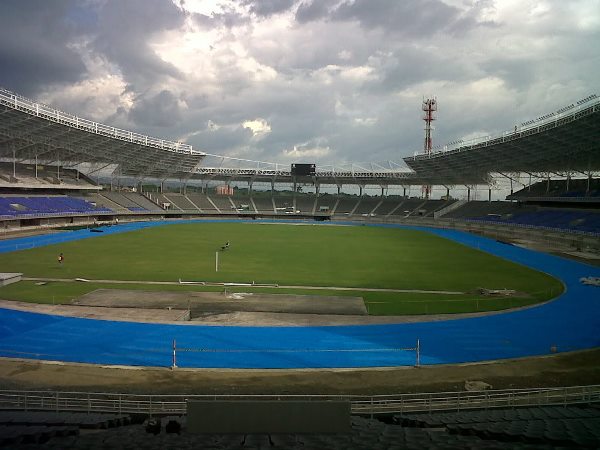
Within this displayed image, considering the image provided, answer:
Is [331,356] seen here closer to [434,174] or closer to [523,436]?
[523,436]

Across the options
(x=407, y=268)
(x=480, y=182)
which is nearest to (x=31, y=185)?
(x=407, y=268)

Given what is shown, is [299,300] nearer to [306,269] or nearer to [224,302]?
[224,302]

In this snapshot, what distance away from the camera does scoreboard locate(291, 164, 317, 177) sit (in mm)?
100125

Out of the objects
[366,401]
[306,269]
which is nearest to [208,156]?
[306,269]

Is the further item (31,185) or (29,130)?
(31,185)

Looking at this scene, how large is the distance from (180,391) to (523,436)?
9059mm

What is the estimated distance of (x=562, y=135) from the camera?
5009 cm

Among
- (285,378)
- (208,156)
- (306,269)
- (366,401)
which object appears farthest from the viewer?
(208,156)

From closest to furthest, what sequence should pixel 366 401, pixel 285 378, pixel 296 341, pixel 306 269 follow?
pixel 366 401
pixel 285 378
pixel 296 341
pixel 306 269

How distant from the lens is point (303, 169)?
3957 inches

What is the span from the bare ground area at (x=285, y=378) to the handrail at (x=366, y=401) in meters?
0.76

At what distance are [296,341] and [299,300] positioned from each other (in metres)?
6.66

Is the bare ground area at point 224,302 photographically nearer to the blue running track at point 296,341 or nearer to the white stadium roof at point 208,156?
the blue running track at point 296,341

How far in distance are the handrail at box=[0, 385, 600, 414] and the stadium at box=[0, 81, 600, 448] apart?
0.07 metres
